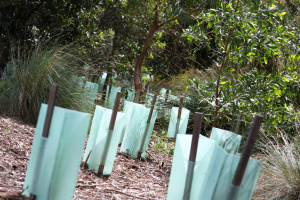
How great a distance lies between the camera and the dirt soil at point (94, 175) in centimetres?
261

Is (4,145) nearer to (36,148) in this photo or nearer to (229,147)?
(36,148)

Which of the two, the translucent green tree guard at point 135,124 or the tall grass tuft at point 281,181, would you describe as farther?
the translucent green tree guard at point 135,124

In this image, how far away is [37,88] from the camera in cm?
477

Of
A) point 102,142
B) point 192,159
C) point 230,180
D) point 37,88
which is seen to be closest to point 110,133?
point 102,142

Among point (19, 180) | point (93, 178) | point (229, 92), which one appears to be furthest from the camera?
point (229, 92)

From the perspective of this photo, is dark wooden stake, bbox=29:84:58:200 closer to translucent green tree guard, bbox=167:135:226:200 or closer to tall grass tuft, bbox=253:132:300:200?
translucent green tree guard, bbox=167:135:226:200

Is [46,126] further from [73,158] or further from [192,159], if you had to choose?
[192,159]

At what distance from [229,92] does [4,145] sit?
2413mm

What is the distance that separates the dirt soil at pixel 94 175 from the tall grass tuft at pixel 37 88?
320 mm

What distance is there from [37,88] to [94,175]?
195cm

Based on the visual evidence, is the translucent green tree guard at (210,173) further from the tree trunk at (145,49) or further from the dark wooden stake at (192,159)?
the tree trunk at (145,49)

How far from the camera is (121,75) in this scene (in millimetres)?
7527

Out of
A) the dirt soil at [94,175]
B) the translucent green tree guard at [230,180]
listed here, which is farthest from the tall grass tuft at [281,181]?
the translucent green tree guard at [230,180]

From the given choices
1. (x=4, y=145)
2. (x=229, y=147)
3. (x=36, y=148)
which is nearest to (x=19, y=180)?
(x=36, y=148)
